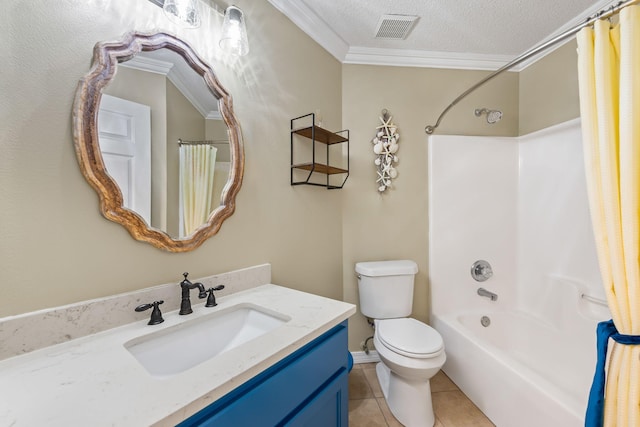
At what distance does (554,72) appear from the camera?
1.99 metres

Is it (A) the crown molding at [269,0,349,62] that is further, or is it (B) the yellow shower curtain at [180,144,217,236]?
(A) the crown molding at [269,0,349,62]

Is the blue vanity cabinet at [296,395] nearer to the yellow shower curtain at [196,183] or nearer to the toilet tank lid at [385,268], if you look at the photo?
the yellow shower curtain at [196,183]

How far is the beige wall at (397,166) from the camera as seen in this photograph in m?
2.08

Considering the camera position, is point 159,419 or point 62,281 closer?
point 159,419

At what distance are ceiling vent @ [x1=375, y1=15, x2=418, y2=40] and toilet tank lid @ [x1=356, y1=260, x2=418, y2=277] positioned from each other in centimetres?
163

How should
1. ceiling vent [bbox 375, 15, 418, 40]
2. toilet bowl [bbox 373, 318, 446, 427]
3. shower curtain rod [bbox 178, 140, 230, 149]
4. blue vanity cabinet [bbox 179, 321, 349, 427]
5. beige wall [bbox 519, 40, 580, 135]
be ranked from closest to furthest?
blue vanity cabinet [bbox 179, 321, 349, 427] → shower curtain rod [bbox 178, 140, 230, 149] → toilet bowl [bbox 373, 318, 446, 427] → ceiling vent [bbox 375, 15, 418, 40] → beige wall [bbox 519, 40, 580, 135]

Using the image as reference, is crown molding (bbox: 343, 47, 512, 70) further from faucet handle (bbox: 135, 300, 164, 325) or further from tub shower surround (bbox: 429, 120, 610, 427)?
faucet handle (bbox: 135, 300, 164, 325)

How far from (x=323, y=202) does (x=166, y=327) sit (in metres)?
1.19

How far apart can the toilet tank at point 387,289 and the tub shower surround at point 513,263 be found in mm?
349

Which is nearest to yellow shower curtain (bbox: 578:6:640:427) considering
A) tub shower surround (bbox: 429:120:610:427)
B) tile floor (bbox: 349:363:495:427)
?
tub shower surround (bbox: 429:120:610:427)

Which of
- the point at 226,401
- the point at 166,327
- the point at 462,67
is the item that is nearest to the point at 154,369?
the point at 166,327

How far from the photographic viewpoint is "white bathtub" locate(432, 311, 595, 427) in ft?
4.03

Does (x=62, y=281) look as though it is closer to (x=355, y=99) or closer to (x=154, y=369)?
(x=154, y=369)

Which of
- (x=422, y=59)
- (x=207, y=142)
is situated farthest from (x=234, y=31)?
(x=422, y=59)
